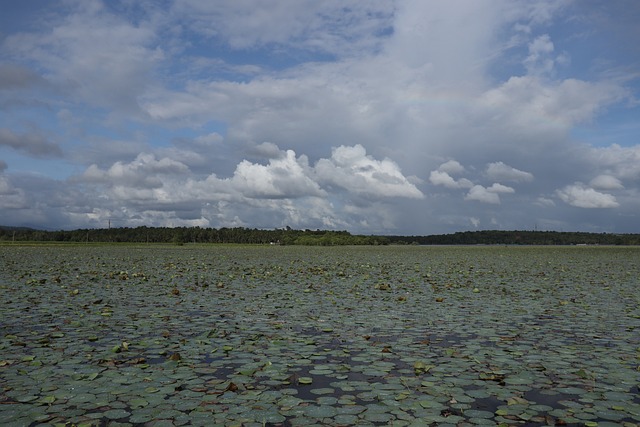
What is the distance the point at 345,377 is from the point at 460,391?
173cm

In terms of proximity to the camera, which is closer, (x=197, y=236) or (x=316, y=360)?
(x=316, y=360)

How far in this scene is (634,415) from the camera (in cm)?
612

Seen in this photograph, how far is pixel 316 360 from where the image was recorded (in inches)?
349

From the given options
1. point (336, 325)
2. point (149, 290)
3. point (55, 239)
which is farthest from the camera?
point (55, 239)

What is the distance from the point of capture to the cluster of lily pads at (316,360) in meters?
6.19

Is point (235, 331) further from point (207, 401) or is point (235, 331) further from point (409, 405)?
Result: point (409, 405)

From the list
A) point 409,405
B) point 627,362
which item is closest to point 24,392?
point 409,405

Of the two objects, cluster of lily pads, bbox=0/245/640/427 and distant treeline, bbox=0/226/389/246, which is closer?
cluster of lily pads, bbox=0/245/640/427

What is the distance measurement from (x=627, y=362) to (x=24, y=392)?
949 centimetres

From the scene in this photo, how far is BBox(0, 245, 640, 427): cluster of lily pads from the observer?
244 inches

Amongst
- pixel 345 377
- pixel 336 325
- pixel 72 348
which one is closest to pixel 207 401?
pixel 345 377

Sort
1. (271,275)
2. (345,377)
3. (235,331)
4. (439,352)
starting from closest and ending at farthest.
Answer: (345,377) < (439,352) < (235,331) < (271,275)

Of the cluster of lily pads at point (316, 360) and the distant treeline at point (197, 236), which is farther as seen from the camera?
the distant treeline at point (197, 236)

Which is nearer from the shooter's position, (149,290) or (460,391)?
(460,391)
